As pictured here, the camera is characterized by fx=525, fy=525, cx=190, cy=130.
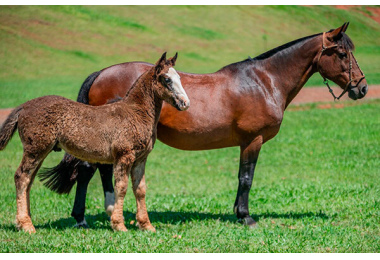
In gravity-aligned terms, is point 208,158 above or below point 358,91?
below

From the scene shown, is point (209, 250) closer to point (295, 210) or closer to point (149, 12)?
point (295, 210)

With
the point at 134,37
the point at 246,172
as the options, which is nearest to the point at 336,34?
the point at 246,172

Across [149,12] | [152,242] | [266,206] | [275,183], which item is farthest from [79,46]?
[152,242]

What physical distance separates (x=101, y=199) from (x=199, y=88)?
3717mm

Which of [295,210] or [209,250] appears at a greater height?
[209,250]

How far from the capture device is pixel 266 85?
7945mm

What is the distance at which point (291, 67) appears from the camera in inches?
316

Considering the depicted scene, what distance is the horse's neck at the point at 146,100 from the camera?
6.77m

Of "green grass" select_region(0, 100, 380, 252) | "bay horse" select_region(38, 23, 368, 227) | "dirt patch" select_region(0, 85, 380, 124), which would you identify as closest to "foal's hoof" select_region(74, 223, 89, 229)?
"green grass" select_region(0, 100, 380, 252)

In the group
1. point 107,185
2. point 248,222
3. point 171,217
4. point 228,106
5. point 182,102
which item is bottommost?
point 171,217

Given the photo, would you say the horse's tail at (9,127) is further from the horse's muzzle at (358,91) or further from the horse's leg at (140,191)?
the horse's muzzle at (358,91)

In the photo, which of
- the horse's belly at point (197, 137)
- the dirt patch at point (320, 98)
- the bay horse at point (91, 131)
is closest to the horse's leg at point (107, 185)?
the horse's belly at point (197, 137)

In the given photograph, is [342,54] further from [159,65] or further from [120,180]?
[120,180]

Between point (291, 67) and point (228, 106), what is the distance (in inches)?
46.6
